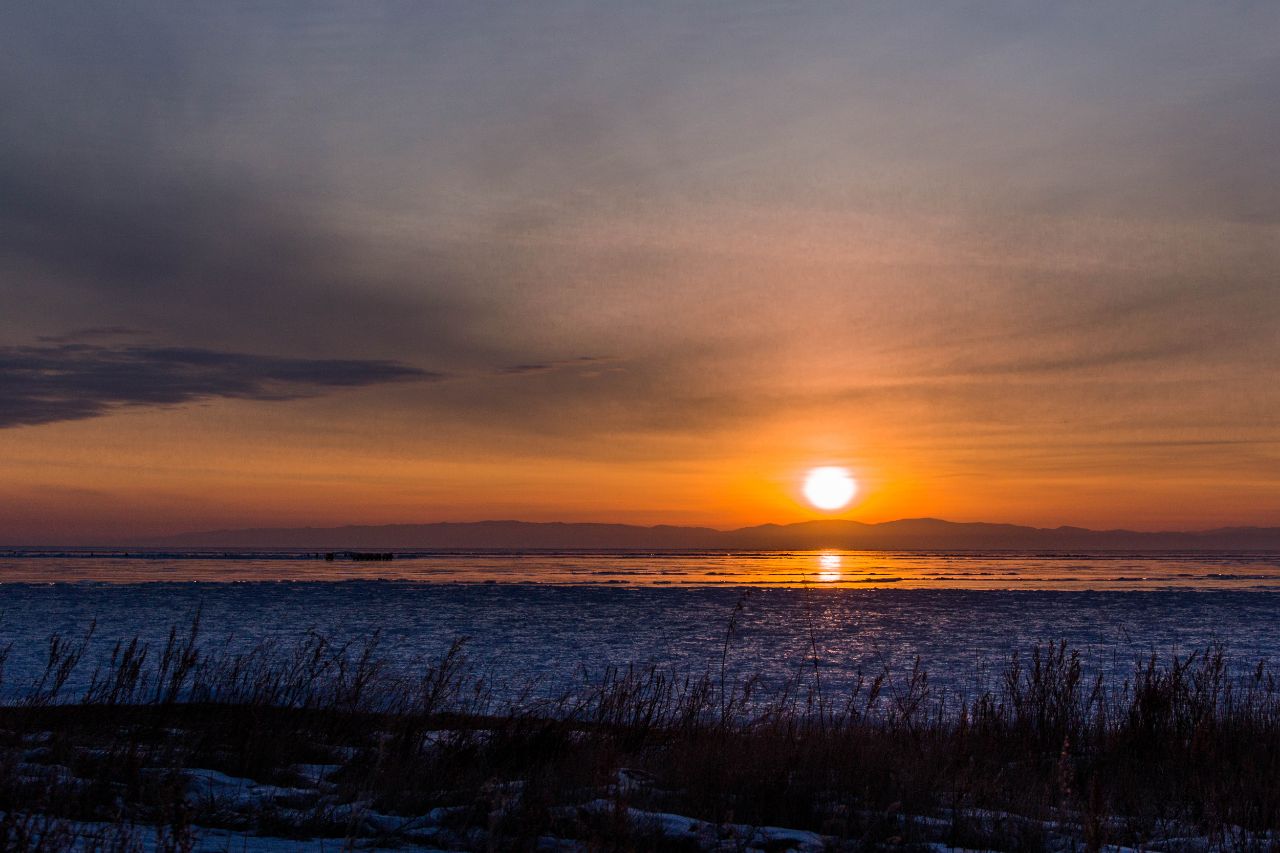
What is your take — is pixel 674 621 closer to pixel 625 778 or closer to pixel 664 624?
pixel 664 624

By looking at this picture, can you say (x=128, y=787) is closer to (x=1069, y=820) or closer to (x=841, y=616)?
(x=1069, y=820)

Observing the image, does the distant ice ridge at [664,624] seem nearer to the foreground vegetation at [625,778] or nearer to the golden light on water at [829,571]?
the foreground vegetation at [625,778]

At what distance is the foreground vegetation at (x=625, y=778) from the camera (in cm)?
622

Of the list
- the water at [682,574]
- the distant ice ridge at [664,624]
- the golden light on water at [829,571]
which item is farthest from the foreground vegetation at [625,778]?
the golden light on water at [829,571]

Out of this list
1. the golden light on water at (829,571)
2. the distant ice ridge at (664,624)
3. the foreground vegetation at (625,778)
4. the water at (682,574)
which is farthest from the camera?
the golden light on water at (829,571)

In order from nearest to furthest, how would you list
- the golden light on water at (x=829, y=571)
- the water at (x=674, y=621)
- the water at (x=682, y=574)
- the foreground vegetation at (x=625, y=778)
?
the foreground vegetation at (x=625, y=778)
the water at (x=674, y=621)
the water at (x=682, y=574)
the golden light on water at (x=829, y=571)

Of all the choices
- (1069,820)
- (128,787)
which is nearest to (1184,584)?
(1069,820)

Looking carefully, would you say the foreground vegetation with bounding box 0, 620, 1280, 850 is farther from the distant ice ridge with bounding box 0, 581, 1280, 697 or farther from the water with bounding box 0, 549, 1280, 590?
the water with bounding box 0, 549, 1280, 590

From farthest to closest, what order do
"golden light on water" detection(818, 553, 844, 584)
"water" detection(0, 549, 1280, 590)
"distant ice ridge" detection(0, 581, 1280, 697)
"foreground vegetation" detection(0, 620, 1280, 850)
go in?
"golden light on water" detection(818, 553, 844, 584) < "water" detection(0, 549, 1280, 590) < "distant ice ridge" detection(0, 581, 1280, 697) < "foreground vegetation" detection(0, 620, 1280, 850)

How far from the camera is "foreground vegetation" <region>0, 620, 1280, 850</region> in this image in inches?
245

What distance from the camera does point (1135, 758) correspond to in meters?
10.1

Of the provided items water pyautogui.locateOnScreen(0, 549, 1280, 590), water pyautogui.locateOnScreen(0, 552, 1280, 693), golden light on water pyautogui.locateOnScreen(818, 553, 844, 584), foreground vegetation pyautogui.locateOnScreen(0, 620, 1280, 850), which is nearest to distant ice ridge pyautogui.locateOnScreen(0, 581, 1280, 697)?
water pyautogui.locateOnScreen(0, 552, 1280, 693)

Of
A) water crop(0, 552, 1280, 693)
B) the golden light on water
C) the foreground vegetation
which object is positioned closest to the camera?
the foreground vegetation

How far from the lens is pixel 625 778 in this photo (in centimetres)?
795
